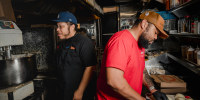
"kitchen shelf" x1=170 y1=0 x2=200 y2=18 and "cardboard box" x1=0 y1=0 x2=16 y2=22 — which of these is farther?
"kitchen shelf" x1=170 y1=0 x2=200 y2=18

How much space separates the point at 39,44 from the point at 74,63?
1.25 meters

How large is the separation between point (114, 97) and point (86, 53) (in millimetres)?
768

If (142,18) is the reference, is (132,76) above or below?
below

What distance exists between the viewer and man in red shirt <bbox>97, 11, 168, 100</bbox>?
3.32ft

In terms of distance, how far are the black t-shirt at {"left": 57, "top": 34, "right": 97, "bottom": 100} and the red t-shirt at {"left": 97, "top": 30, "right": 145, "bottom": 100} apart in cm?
56

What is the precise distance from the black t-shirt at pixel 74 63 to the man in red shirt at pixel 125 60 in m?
0.56

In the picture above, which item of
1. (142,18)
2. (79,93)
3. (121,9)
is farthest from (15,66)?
(121,9)

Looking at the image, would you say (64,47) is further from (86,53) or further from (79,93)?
(79,93)

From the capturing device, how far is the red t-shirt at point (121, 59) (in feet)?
3.36

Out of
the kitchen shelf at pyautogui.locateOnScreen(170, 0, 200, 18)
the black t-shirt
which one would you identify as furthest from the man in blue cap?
the kitchen shelf at pyautogui.locateOnScreen(170, 0, 200, 18)

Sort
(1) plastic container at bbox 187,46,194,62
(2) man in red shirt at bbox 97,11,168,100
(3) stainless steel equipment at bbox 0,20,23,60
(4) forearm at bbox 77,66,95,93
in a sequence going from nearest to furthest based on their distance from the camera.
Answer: (2) man in red shirt at bbox 97,11,168,100 < (3) stainless steel equipment at bbox 0,20,23,60 < (4) forearm at bbox 77,66,95,93 < (1) plastic container at bbox 187,46,194,62

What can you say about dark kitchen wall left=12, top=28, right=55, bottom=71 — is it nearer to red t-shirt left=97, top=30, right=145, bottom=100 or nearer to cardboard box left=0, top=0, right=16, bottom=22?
cardboard box left=0, top=0, right=16, bottom=22

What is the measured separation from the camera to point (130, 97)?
3.55 ft

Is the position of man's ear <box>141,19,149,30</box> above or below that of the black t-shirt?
above
